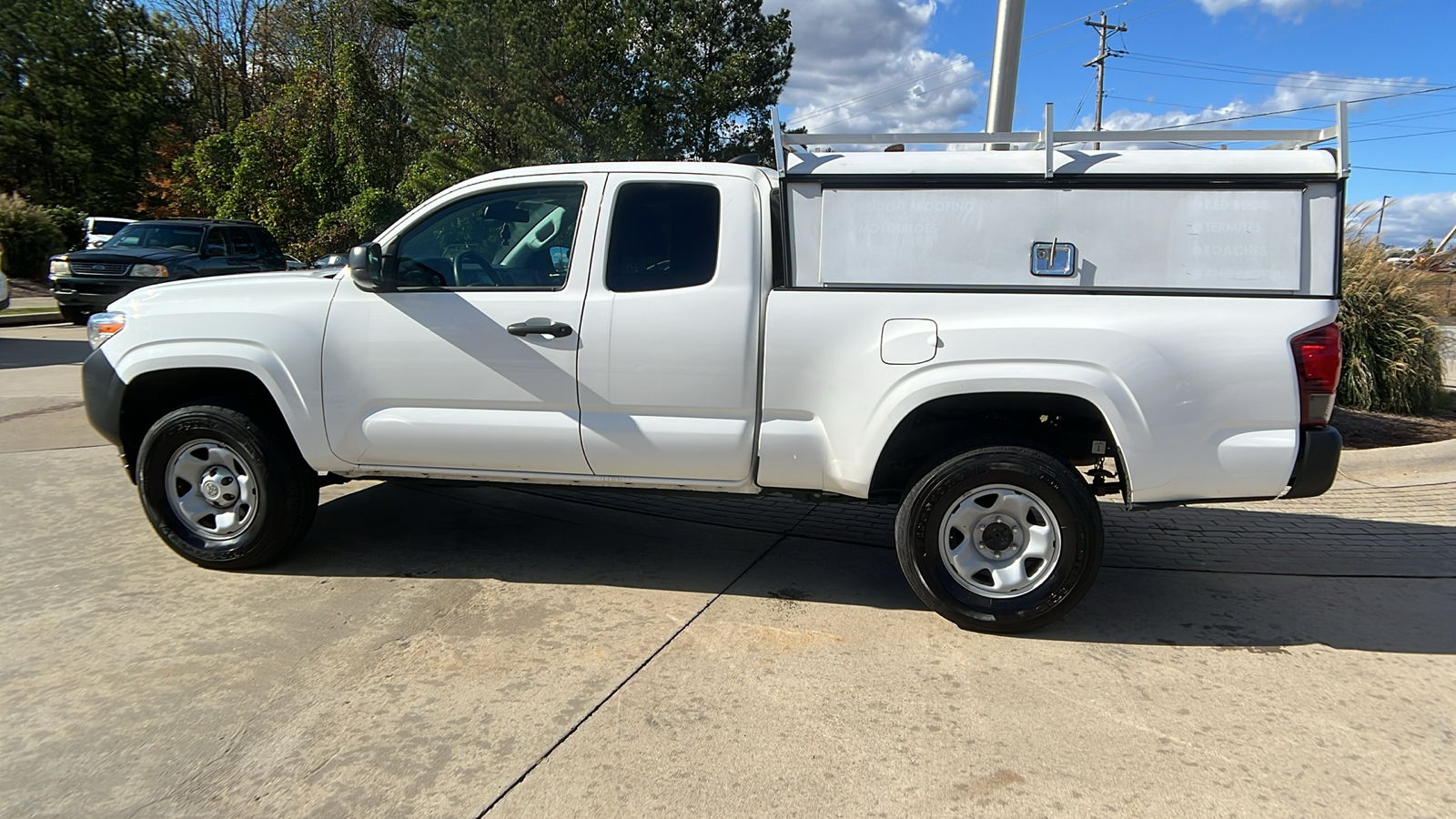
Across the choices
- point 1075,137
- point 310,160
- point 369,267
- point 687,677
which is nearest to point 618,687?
point 687,677

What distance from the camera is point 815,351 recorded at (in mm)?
4008

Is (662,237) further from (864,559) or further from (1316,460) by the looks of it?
(1316,460)

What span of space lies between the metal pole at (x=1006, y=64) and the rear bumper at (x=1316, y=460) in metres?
4.18

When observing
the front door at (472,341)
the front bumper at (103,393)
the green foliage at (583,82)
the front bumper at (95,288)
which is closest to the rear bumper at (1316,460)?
the front door at (472,341)

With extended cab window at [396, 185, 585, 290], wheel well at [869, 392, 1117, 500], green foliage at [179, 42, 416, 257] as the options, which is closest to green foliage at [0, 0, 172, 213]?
green foliage at [179, 42, 416, 257]

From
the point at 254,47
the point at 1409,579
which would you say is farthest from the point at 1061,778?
the point at 254,47

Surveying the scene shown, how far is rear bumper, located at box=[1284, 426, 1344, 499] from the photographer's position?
375 cm

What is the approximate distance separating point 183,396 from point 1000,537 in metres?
4.14

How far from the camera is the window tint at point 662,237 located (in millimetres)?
4227

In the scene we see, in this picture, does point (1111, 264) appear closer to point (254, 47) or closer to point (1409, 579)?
point (1409, 579)

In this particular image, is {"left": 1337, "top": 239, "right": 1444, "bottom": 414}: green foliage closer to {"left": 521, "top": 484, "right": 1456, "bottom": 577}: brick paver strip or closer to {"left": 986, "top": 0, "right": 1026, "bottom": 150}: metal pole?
{"left": 521, "top": 484, "right": 1456, "bottom": 577}: brick paver strip

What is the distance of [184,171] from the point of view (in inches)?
1221

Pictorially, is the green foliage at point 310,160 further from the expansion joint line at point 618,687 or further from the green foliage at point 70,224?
the expansion joint line at point 618,687

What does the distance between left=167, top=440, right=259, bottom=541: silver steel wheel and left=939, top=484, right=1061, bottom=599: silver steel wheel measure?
3.42 m
